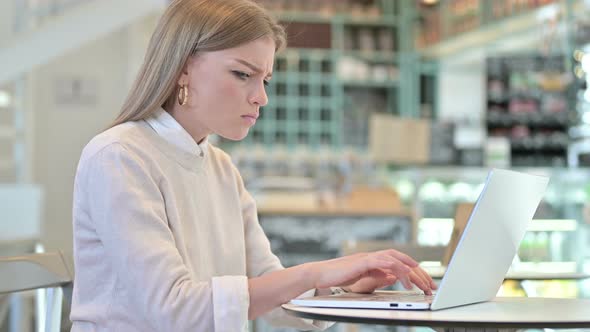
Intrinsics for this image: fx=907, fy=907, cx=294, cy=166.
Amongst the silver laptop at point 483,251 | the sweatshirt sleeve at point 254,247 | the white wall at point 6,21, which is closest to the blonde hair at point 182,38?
the sweatshirt sleeve at point 254,247

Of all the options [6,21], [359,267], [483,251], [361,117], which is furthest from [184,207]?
[361,117]

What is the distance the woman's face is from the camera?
1.55 m

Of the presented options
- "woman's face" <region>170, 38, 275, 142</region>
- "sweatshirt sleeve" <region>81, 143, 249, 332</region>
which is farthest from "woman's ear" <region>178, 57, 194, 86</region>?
"sweatshirt sleeve" <region>81, 143, 249, 332</region>

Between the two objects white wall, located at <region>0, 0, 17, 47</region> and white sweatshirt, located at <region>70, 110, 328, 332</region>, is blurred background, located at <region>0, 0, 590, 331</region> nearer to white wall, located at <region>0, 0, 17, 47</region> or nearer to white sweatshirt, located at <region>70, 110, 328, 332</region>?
white wall, located at <region>0, 0, 17, 47</region>

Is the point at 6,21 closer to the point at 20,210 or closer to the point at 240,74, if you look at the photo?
the point at 20,210

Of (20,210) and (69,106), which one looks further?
(69,106)

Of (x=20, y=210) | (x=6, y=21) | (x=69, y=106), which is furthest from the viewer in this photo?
(x=69, y=106)

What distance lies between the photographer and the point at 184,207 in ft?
5.27

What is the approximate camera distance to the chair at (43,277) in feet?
5.90

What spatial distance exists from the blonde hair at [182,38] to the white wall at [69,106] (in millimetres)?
7735

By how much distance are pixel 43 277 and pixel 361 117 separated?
28.2ft

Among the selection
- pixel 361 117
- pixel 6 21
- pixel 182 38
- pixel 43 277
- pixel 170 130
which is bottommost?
pixel 43 277

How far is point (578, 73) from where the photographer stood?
277 inches

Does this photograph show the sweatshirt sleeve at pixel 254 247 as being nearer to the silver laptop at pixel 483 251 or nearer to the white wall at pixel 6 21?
the silver laptop at pixel 483 251
